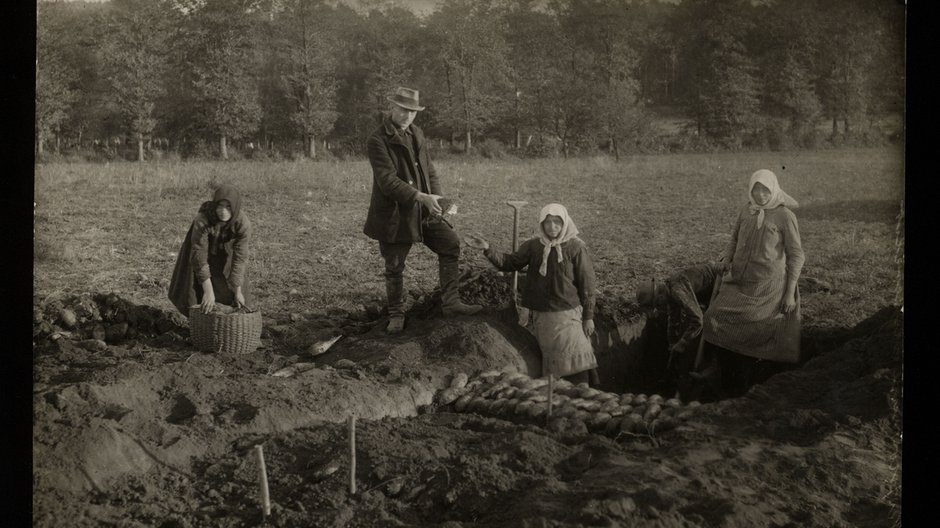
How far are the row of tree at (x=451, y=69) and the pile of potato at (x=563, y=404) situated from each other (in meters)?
3.98

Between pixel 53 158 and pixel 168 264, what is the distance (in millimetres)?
1556

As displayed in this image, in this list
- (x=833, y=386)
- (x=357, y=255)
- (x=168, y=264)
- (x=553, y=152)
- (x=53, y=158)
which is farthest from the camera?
(x=553, y=152)

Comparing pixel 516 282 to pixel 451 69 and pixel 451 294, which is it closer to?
→ pixel 451 294

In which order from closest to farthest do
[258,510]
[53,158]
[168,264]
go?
1. [258,510]
2. [53,158]
3. [168,264]

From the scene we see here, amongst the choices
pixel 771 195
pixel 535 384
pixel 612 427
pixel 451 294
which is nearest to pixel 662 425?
pixel 612 427

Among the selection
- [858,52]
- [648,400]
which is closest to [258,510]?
[648,400]

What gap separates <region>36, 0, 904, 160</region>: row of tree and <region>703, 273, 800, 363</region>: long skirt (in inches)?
92.7

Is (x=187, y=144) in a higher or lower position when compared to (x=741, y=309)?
higher

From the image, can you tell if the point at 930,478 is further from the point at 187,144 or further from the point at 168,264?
the point at 187,144

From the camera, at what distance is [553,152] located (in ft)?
39.6

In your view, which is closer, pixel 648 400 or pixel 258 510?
pixel 258 510

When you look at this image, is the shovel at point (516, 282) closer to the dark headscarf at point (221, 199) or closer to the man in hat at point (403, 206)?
the man in hat at point (403, 206)

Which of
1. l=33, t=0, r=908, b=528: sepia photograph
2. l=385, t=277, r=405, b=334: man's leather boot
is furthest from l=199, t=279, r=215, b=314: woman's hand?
l=385, t=277, r=405, b=334: man's leather boot

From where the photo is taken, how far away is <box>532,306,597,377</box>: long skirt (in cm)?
613
